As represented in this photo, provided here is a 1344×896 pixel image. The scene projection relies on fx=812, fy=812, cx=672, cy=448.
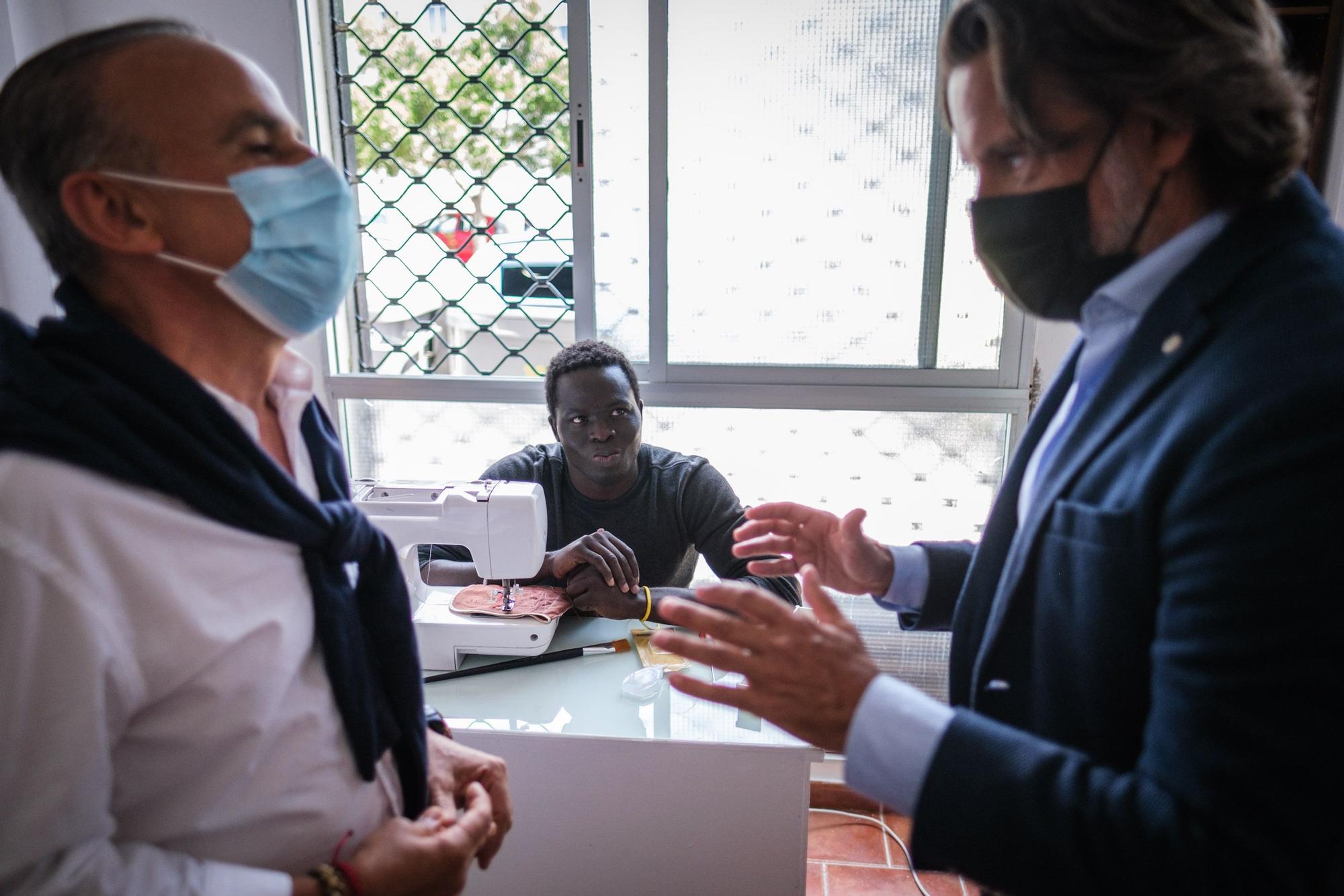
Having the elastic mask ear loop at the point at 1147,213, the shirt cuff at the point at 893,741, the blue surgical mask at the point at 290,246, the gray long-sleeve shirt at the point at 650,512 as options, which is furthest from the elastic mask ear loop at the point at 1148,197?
the gray long-sleeve shirt at the point at 650,512

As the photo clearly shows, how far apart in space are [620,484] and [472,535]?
75cm

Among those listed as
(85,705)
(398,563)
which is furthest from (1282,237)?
(85,705)

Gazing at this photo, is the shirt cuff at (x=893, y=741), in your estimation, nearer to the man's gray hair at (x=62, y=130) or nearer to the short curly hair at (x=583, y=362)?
the man's gray hair at (x=62, y=130)

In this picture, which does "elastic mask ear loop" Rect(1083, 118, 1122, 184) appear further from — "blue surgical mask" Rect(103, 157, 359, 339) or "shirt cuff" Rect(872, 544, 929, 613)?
"blue surgical mask" Rect(103, 157, 359, 339)

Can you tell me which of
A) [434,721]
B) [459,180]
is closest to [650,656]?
[434,721]

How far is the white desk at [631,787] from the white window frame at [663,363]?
1.08 m

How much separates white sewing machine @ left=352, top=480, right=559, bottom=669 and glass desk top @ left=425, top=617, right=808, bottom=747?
0.06m

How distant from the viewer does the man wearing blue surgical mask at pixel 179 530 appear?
65 centimetres

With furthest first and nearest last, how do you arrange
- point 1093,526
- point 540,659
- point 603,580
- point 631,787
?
1. point 603,580
2. point 540,659
3. point 631,787
4. point 1093,526

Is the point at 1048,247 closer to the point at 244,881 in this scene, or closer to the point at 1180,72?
the point at 1180,72

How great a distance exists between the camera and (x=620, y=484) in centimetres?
220

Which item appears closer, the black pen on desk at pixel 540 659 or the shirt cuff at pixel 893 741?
the shirt cuff at pixel 893 741

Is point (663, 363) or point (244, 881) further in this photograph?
point (663, 363)

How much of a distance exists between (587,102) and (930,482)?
1.50 metres
